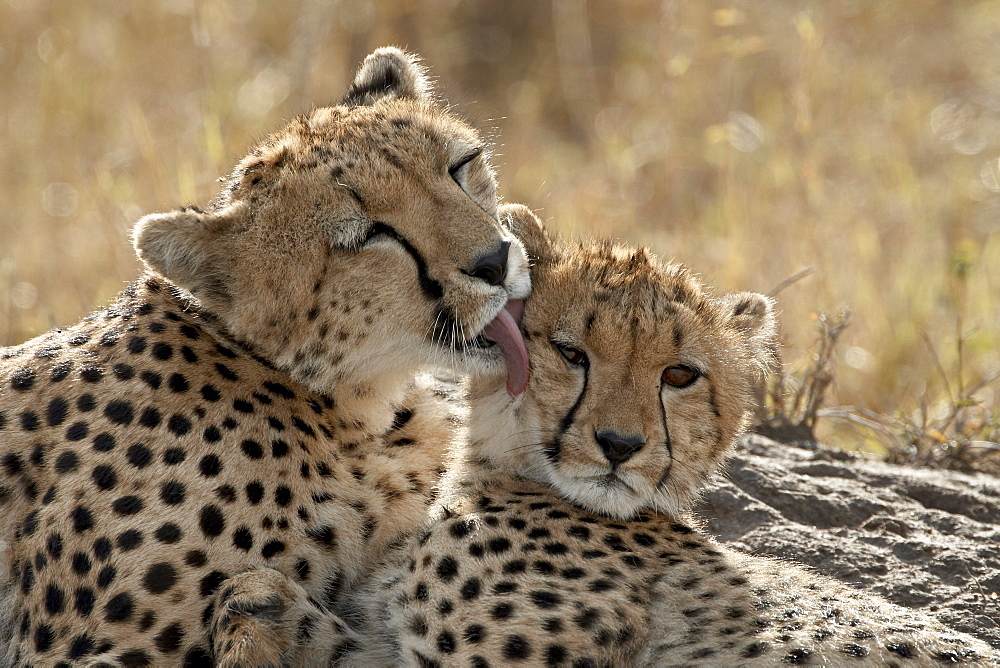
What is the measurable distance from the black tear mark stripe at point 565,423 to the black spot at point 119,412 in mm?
976

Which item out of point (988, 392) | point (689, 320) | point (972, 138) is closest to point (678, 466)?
point (689, 320)

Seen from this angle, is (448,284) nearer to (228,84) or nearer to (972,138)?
(228,84)

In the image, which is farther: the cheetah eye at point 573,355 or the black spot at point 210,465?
the cheetah eye at point 573,355

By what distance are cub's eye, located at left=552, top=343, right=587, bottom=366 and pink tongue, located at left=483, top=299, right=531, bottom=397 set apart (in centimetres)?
9

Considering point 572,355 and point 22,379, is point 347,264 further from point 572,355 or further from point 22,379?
point 22,379

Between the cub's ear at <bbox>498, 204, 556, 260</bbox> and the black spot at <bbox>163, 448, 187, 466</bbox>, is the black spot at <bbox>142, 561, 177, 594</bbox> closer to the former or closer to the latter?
the black spot at <bbox>163, 448, 187, 466</bbox>

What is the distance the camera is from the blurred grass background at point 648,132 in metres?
4.99

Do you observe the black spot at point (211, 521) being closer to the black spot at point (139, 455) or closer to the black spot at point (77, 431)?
the black spot at point (139, 455)

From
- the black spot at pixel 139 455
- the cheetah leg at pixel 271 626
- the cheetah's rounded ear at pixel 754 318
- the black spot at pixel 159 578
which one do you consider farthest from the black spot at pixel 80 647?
the cheetah's rounded ear at pixel 754 318

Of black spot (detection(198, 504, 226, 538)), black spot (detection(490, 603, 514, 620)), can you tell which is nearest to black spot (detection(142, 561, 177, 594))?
black spot (detection(198, 504, 226, 538))

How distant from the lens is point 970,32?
25.5 ft

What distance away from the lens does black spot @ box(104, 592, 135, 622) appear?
2400 mm

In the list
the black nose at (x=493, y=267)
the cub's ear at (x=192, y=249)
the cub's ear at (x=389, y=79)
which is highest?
the cub's ear at (x=389, y=79)

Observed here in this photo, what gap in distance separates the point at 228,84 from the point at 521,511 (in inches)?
174
